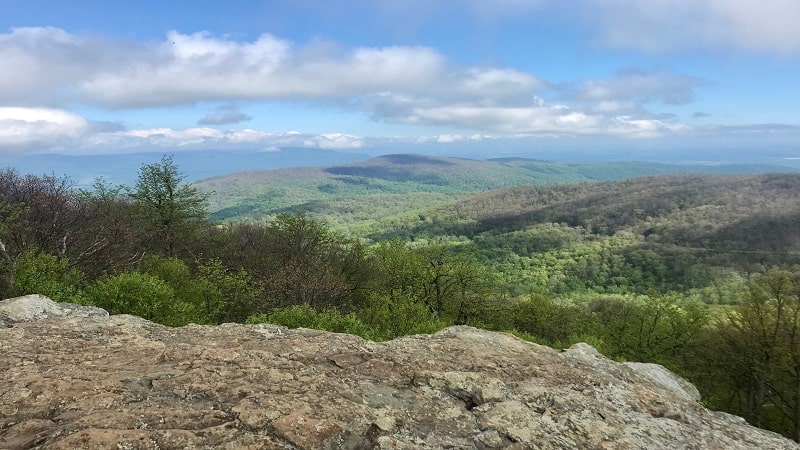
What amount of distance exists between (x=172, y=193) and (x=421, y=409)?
138 feet

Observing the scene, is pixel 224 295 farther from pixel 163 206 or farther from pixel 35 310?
pixel 35 310

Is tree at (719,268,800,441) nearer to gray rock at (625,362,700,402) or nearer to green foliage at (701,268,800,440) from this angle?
green foliage at (701,268,800,440)

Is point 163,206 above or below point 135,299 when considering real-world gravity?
above

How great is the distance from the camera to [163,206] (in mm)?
41812

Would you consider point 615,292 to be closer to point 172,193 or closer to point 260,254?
point 260,254

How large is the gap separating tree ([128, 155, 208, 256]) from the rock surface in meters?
33.1

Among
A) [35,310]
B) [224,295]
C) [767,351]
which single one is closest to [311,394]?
[35,310]

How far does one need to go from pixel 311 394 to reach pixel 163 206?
134 ft

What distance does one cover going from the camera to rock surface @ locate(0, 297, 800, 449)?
6035 mm

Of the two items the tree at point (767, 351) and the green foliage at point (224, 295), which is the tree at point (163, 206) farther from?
the tree at point (767, 351)

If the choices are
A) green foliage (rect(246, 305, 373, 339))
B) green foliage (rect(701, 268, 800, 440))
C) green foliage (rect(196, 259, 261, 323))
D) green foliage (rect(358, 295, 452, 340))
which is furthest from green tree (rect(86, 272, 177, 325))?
green foliage (rect(701, 268, 800, 440))

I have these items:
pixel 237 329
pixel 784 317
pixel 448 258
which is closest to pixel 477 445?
pixel 237 329

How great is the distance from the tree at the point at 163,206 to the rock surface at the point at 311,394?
3311cm

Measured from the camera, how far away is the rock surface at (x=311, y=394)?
6035 millimetres
